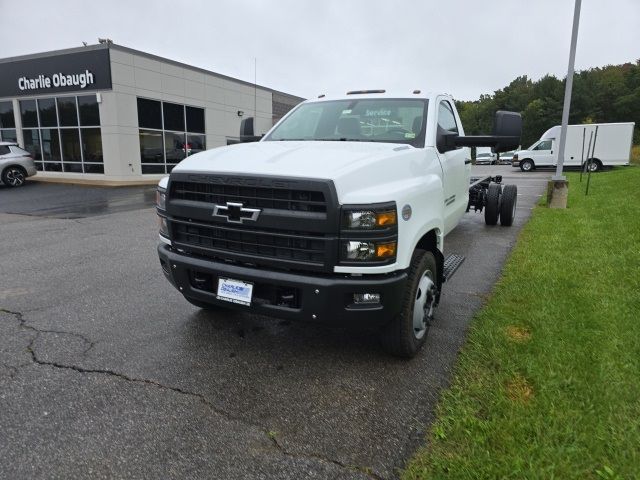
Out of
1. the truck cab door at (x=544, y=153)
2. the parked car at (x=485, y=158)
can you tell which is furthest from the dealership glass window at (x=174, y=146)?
the parked car at (x=485, y=158)

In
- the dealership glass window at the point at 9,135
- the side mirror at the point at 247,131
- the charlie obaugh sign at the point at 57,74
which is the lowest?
the side mirror at the point at 247,131

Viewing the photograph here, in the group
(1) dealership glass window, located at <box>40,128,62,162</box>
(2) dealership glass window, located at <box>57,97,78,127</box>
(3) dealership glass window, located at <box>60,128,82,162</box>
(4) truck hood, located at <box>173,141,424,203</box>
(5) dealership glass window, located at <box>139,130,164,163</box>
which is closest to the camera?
(4) truck hood, located at <box>173,141,424,203</box>

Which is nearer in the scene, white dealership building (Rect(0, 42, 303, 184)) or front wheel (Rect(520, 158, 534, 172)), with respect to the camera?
white dealership building (Rect(0, 42, 303, 184))

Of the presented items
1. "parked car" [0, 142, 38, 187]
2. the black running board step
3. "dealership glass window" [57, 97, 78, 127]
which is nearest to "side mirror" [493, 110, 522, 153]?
the black running board step

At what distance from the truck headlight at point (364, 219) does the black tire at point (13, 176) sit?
19.1 meters

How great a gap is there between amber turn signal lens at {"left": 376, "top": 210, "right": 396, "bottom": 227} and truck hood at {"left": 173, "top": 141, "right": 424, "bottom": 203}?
233 millimetres

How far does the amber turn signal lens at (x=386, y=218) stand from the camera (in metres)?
2.79

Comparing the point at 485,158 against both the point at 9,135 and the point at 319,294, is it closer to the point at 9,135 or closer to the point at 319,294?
the point at 9,135

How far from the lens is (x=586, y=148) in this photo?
95.7 ft

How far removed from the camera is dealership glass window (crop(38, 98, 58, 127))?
2039 cm

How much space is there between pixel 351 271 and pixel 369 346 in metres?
1.10

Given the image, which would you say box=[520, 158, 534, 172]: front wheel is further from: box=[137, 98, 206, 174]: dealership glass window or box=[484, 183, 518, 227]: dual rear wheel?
box=[484, 183, 518, 227]: dual rear wheel

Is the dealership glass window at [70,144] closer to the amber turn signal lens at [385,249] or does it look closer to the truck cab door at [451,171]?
the truck cab door at [451,171]

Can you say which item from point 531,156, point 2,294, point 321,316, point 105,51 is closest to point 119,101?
point 105,51
